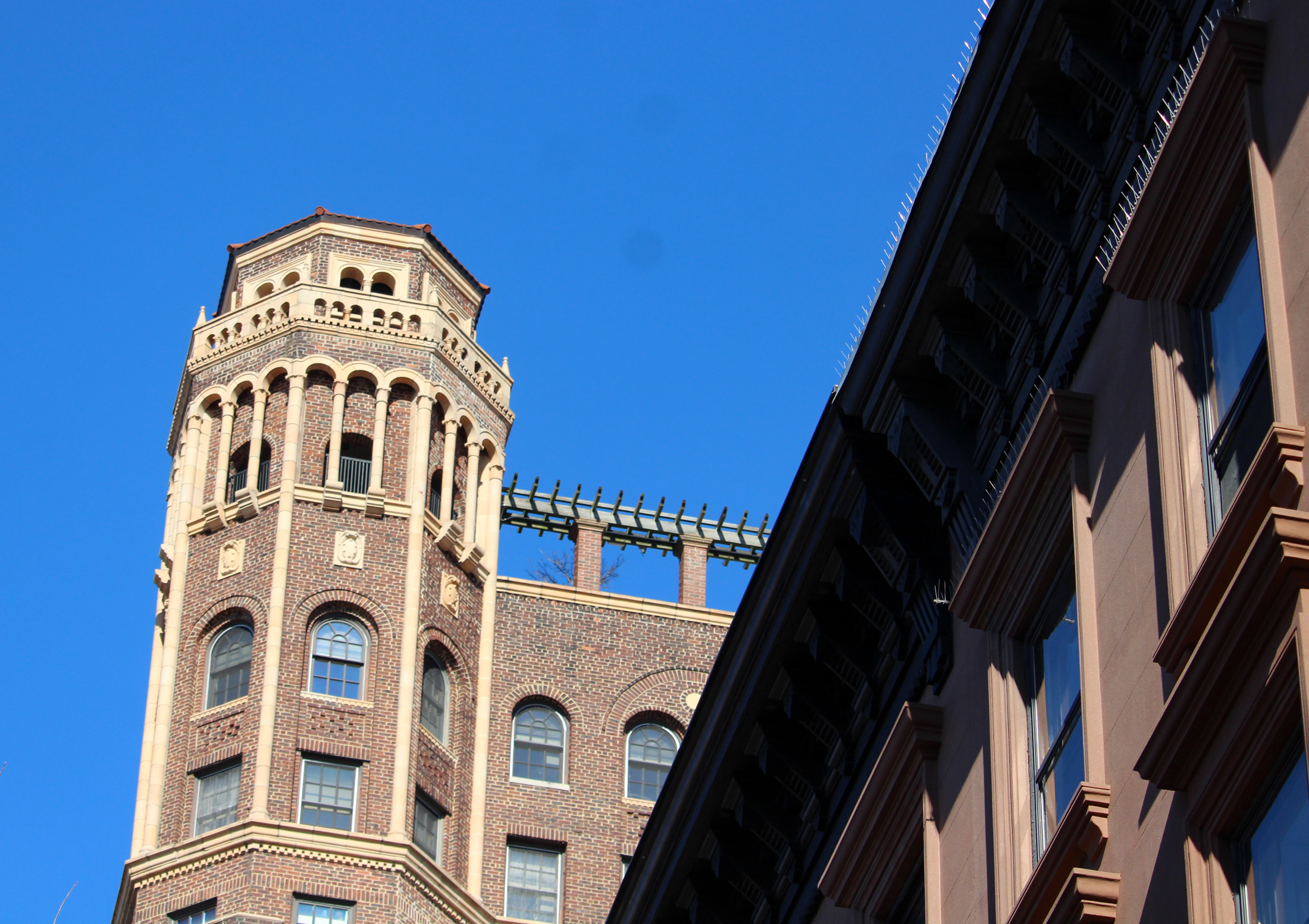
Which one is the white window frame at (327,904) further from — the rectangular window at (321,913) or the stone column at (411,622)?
the stone column at (411,622)

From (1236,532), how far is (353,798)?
38106 mm

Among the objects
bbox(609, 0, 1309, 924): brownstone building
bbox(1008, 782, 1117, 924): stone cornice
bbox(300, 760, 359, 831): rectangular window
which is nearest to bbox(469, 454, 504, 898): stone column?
bbox(300, 760, 359, 831): rectangular window

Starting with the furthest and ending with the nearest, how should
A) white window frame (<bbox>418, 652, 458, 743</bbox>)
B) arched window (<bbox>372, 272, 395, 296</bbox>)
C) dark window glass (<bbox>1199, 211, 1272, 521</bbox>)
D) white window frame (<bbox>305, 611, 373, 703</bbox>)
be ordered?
arched window (<bbox>372, 272, 395, 296</bbox>)
white window frame (<bbox>418, 652, 458, 743</bbox>)
white window frame (<bbox>305, 611, 373, 703</bbox>)
dark window glass (<bbox>1199, 211, 1272, 521</bbox>)

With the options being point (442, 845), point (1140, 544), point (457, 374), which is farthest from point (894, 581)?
point (457, 374)

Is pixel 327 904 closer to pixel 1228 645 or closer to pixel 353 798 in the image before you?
pixel 353 798

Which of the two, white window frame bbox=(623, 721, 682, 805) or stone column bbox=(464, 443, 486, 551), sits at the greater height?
stone column bbox=(464, 443, 486, 551)

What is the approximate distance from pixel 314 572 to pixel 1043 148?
35.7m

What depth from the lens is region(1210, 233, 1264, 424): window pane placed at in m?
13.5

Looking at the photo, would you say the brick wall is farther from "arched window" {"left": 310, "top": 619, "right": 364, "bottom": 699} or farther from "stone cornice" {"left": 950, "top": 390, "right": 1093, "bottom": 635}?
"stone cornice" {"left": 950, "top": 390, "right": 1093, "bottom": 635}

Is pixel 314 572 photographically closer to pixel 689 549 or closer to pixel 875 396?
pixel 689 549

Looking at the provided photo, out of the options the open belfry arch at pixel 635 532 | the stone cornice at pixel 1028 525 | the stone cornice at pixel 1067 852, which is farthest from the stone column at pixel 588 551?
the stone cornice at pixel 1067 852

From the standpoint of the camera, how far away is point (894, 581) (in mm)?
19516

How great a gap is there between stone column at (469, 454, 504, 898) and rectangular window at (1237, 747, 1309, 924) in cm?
3924

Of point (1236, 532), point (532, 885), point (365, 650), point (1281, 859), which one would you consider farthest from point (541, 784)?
point (1281, 859)
